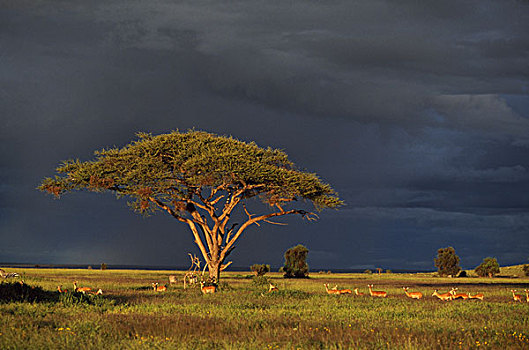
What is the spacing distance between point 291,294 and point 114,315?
1517cm

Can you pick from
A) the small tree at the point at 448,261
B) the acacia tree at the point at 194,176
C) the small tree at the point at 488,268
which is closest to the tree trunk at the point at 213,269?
the acacia tree at the point at 194,176

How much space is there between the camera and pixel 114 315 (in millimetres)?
20656

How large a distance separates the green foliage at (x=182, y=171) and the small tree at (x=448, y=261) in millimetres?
55502

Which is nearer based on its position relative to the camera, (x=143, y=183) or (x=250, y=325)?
(x=250, y=325)

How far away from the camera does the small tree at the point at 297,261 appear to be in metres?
79.7

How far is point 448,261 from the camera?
3787 inches

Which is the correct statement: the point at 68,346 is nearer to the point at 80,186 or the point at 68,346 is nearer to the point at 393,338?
the point at 393,338

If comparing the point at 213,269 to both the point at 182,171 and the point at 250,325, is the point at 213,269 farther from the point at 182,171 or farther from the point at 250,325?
the point at 250,325

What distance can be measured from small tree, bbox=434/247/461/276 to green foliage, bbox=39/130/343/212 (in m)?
55.5

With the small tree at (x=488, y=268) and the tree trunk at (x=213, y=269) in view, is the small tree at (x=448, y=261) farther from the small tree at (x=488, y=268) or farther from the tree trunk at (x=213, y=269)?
the tree trunk at (x=213, y=269)

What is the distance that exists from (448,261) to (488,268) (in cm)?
726

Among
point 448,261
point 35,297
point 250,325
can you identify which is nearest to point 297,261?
point 448,261

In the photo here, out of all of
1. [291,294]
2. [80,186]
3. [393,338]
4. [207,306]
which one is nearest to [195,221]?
[80,186]

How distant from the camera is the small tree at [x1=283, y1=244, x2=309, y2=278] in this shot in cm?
7969
